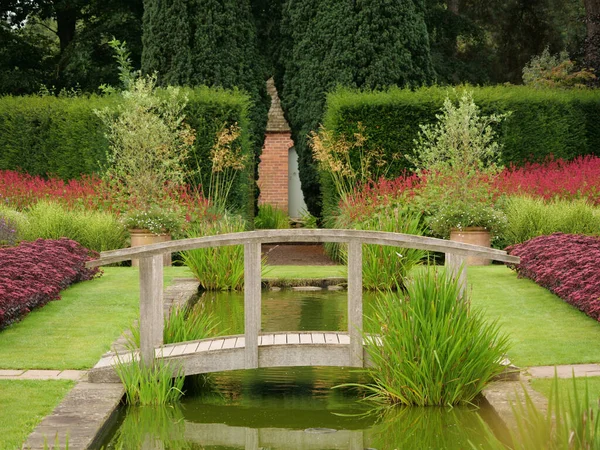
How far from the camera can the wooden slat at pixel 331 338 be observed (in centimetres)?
794

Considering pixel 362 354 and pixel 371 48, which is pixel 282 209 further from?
pixel 362 354

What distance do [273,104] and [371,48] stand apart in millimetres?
9759

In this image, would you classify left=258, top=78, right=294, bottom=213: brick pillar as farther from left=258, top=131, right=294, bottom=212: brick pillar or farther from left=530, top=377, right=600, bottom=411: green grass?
left=530, top=377, right=600, bottom=411: green grass

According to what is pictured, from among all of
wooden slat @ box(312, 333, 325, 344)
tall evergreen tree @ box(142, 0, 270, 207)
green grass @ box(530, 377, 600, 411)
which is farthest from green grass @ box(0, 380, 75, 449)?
tall evergreen tree @ box(142, 0, 270, 207)

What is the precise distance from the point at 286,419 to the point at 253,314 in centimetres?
90

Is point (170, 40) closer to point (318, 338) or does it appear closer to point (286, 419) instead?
point (318, 338)

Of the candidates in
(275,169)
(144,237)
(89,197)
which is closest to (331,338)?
(144,237)

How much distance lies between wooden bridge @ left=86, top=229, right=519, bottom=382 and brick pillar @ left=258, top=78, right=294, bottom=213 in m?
20.8

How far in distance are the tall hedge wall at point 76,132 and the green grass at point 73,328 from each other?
5402 millimetres

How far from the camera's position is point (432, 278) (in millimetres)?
7527

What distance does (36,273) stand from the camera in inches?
441

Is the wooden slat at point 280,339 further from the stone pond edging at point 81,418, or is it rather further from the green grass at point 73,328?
the green grass at point 73,328

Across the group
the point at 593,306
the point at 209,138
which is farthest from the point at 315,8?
the point at 593,306

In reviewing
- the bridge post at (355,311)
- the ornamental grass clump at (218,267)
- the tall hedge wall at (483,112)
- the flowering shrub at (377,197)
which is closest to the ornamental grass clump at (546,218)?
the flowering shrub at (377,197)
